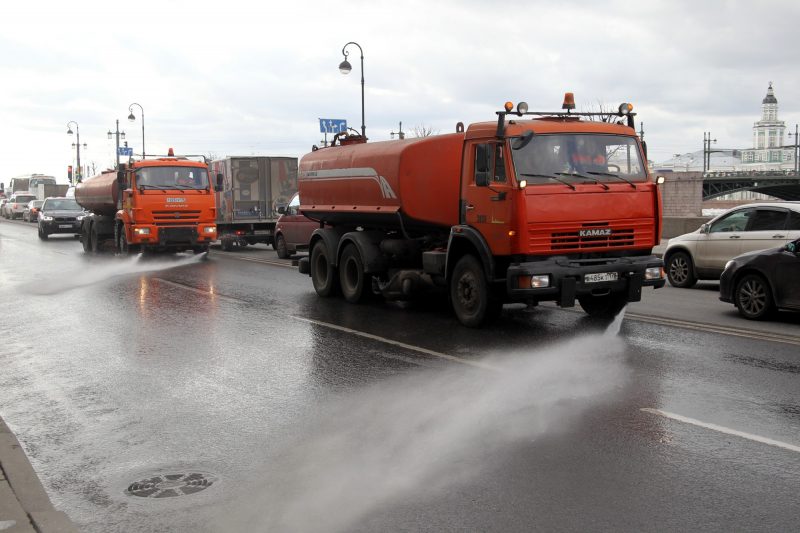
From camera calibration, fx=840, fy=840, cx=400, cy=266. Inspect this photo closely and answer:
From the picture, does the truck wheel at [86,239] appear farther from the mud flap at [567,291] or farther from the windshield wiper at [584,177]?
the mud flap at [567,291]

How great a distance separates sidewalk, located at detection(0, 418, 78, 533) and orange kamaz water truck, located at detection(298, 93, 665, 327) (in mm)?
5982

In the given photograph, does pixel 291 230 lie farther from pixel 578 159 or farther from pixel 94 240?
pixel 578 159

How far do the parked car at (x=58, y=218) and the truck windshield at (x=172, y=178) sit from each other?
1588 centimetres

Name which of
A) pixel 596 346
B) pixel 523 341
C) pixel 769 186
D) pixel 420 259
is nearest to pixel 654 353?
pixel 596 346

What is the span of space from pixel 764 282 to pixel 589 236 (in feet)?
9.53

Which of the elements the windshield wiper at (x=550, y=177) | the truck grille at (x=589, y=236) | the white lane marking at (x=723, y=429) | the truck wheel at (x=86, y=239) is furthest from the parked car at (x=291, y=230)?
the white lane marking at (x=723, y=429)

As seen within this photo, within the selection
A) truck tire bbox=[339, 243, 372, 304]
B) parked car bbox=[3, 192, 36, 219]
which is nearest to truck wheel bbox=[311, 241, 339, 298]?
truck tire bbox=[339, 243, 372, 304]

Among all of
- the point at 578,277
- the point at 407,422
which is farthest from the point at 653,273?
the point at 407,422

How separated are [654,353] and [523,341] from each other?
5.21ft

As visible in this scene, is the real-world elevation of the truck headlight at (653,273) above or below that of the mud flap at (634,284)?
above

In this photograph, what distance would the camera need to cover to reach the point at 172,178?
23.9 m

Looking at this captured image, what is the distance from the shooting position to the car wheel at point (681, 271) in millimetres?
16094

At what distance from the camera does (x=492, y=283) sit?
1045 cm

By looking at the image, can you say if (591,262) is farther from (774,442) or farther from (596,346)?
(774,442)
